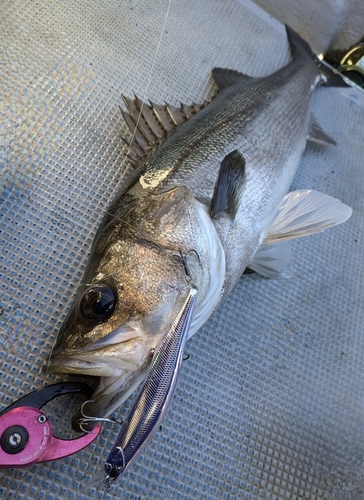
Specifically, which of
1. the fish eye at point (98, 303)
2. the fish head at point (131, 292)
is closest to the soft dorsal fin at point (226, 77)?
the fish head at point (131, 292)

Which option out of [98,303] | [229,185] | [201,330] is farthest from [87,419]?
[229,185]

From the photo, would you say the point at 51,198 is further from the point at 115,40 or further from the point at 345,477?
the point at 345,477

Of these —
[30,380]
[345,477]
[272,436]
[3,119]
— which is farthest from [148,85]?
[345,477]

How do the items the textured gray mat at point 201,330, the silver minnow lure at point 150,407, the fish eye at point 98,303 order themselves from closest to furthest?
the silver minnow lure at point 150,407 < the fish eye at point 98,303 < the textured gray mat at point 201,330

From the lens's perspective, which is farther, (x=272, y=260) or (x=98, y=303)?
(x=272, y=260)

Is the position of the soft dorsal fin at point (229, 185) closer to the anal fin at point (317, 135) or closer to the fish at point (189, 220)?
the fish at point (189, 220)

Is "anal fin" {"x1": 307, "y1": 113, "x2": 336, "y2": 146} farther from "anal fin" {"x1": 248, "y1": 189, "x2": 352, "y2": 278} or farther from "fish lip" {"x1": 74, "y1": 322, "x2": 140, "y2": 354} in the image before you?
"fish lip" {"x1": 74, "y1": 322, "x2": 140, "y2": 354}

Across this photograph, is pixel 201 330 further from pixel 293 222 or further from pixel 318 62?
pixel 318 62
